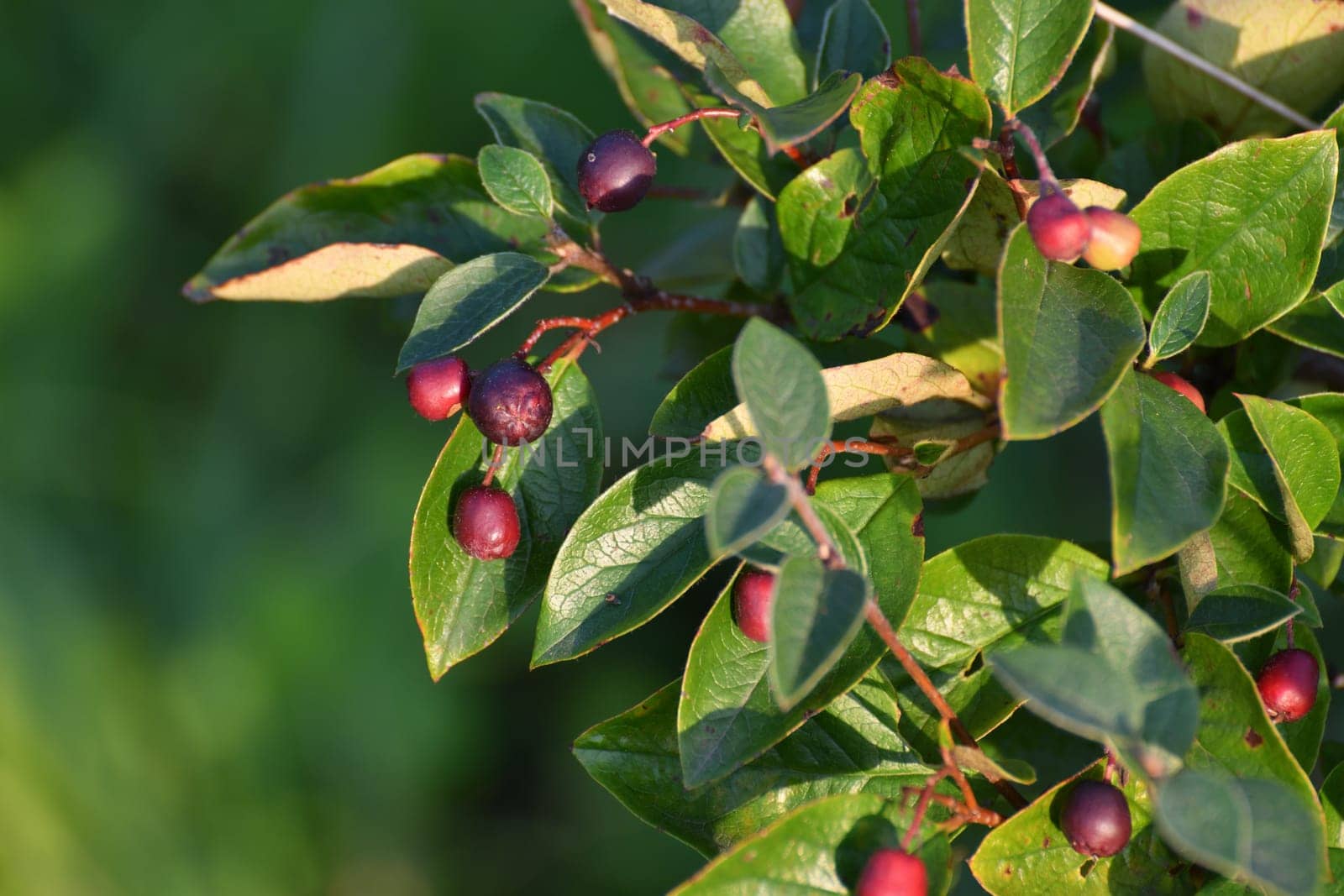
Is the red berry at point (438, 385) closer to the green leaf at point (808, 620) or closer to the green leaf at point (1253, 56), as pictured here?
the green leaf at point (808, 620)

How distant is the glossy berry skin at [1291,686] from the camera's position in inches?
28.8

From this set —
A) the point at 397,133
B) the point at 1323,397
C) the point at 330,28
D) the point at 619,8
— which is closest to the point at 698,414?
the point at 619,8

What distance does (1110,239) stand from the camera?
26.3 inches

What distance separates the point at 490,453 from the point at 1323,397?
61cm

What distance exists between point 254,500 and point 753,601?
211 cm

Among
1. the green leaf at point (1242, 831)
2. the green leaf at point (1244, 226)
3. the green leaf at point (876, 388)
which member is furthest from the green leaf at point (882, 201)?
the green leaf at point (1242, 831)

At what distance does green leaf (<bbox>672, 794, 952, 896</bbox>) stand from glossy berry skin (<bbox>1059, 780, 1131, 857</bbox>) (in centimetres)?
8

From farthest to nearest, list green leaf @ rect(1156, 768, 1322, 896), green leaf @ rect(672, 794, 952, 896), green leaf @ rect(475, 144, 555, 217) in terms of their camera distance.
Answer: green leaf @ rect(475, 144, 555, 217) < green leaf @ rect(672, 794, 952, 896) < green leaf @ rect(1156, 768, 1322, 896)

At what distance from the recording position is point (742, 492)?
60 centimetres

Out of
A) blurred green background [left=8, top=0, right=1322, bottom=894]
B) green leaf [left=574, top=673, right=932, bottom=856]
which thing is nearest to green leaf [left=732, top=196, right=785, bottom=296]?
green leaf [left=574, top=673, right=932, bottom=856]

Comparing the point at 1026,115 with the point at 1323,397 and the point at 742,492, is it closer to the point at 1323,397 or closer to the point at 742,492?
the point at 1323,397

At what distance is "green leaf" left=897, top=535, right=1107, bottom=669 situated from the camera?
0.79m

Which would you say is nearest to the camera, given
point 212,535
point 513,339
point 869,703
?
point 869,703

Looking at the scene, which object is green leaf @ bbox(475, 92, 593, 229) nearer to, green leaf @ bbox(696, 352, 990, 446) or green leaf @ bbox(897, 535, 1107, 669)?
green leaf @ bbox(696, 352, 990, 446)
